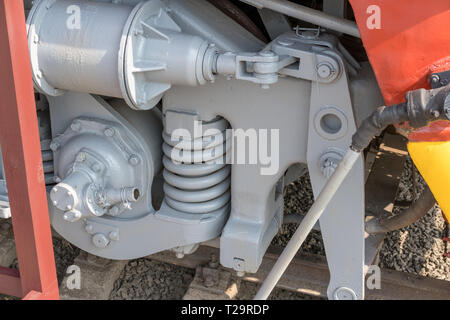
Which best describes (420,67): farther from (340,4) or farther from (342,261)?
(342,261)

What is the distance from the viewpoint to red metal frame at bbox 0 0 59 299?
1533mm

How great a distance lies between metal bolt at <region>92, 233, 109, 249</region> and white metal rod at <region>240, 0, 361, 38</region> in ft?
3.53

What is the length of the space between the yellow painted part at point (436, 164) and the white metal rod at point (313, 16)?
0.42m

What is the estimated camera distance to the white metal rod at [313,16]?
5.85 feet

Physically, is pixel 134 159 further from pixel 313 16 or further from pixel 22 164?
pixel 313 16

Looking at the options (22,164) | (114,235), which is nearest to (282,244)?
(114,235)

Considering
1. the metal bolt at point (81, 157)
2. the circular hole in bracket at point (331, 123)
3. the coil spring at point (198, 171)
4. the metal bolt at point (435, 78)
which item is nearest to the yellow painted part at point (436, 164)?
the metal bolt at point (435, 78)

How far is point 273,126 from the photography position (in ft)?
6.51

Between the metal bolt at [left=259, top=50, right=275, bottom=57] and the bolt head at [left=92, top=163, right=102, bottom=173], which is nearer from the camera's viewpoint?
the metal bolt at [left=259, top=50, right=275, bottom=57]

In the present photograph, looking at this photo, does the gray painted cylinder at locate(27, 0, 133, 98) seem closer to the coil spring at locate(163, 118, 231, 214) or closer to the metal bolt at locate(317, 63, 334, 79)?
the coil spring at locate(163, 118, 231, 214)

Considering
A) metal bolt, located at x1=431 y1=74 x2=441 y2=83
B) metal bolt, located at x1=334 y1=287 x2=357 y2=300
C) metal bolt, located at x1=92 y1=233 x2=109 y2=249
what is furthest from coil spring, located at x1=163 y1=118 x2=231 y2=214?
metal bolt, located at x1=431 y1=74 x2=441 y2=83

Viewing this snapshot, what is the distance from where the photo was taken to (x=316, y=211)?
5.28 feet

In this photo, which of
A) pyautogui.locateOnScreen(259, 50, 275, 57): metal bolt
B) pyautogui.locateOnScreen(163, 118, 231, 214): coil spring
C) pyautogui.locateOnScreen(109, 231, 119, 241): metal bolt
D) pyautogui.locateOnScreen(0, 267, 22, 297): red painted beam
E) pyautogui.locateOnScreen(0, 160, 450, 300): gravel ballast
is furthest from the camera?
pyautogui.locateOnScreen(0, 160, 450, 300): gravel ballast

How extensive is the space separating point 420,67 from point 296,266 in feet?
4.00
